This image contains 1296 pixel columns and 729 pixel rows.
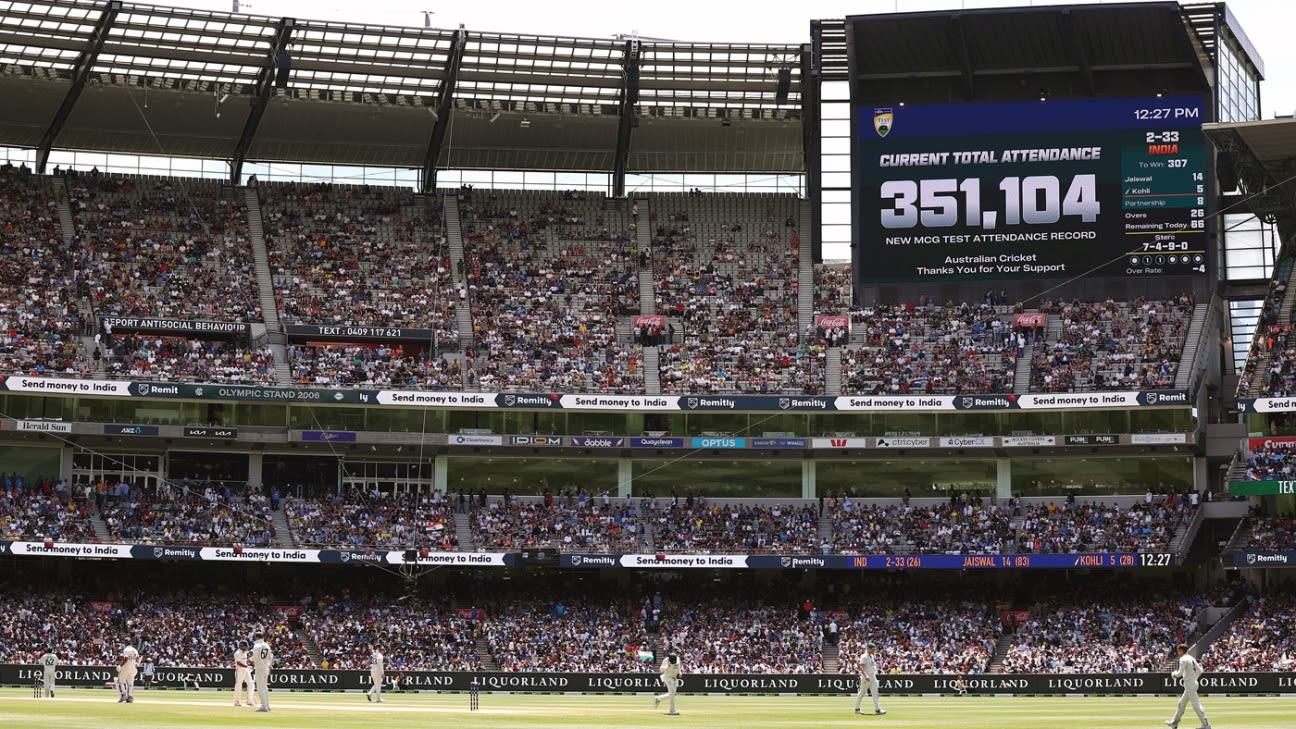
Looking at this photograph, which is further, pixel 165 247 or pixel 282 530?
pixel 165 247

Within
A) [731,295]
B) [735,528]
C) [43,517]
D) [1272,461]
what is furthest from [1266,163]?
[43,517]

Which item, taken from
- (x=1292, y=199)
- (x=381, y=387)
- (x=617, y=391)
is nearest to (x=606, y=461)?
(x=617, y=391)

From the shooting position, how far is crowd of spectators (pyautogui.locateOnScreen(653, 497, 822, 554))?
6544 centimetres

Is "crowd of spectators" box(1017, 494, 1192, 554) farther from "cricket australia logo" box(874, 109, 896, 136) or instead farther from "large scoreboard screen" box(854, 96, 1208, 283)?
"cricket australia logo" box(874, 109, 896, 136)

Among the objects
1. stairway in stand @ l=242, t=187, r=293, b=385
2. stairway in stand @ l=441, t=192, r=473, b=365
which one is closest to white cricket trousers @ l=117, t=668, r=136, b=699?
stairway in stand @ l=242, t=187, r=293, b=385

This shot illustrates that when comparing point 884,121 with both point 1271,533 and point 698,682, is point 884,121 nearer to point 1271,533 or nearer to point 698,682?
point 1271,533

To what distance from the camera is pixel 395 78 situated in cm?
7275

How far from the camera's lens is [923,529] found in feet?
215

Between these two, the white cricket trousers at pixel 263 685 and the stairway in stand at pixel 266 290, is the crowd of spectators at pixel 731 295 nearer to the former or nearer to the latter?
the stairway in stand at pixel 266 290

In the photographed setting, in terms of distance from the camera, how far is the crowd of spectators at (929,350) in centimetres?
6762

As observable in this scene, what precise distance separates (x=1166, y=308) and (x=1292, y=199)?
7157 millimetres

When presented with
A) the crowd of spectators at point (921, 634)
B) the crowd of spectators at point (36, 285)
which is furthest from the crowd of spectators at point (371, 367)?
the crowd of spectators at point (921, 634)

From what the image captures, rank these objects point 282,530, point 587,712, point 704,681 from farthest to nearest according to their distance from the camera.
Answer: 1. point 282,530
2. point 704,681
3. point 587,712

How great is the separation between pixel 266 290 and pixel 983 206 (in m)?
32.6
